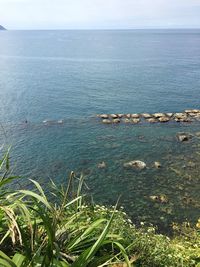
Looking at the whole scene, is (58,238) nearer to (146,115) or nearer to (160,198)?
(160,198)

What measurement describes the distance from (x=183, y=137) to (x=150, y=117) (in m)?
9.98

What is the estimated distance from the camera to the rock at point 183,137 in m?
42.4

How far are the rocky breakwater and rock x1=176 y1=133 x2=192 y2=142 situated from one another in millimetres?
5926

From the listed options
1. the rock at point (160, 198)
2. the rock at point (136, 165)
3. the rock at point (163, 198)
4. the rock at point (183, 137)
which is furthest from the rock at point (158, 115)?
the rock at point (160, 198)

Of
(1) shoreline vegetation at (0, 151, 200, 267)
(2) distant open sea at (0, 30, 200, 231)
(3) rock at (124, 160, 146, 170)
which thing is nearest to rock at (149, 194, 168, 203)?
(2) distant open sea at (0, 30, 200, 231)

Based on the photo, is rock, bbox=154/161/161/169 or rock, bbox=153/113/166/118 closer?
rock, bbox=154/161/161/169

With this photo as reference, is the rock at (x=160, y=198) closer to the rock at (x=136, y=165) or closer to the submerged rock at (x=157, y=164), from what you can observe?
the rock at (x=136, y=165)

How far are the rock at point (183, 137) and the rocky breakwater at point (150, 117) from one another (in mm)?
5926

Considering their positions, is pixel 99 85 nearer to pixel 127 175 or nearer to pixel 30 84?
pixel 30 84

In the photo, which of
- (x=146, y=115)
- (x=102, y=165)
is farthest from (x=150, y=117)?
(x=102, y=165)

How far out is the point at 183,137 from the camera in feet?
140

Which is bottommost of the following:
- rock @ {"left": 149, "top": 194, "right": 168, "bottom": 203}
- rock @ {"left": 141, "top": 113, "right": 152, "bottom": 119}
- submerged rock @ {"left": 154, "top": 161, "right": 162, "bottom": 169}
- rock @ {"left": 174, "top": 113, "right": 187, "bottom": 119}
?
rock @ {"left": 149, "top": 194, "right": 168, "bottom": 203}

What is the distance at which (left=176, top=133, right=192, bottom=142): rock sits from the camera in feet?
139

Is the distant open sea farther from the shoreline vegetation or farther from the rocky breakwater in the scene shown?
the shoreline vegetation
